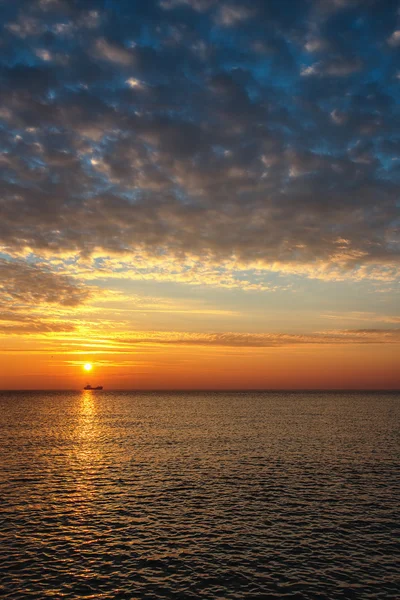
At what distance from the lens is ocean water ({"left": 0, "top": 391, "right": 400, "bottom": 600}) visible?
101 ft

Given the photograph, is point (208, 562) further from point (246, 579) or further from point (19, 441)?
point (19, 441)

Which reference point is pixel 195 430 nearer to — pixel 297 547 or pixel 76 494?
pixel 76 494

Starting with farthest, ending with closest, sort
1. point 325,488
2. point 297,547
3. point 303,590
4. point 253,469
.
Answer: point 253,469 → point 325,488 → point 297,547 → point 303,590

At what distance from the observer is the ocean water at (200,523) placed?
30.8 m

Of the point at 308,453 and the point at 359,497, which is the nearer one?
the point at 359,497

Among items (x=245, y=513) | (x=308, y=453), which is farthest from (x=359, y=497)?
(x=308, y=453)

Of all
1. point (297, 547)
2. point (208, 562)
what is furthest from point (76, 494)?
point (297, 547)

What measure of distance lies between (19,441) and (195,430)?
42.6 meters

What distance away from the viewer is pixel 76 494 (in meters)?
53.0

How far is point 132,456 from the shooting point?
3071 inches

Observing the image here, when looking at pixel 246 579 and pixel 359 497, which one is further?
pixel 359 497

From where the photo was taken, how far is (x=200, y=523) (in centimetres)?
4256

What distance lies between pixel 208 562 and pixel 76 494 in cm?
2450

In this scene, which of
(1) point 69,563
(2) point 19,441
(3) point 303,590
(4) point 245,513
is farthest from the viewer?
(2) point 19,441
